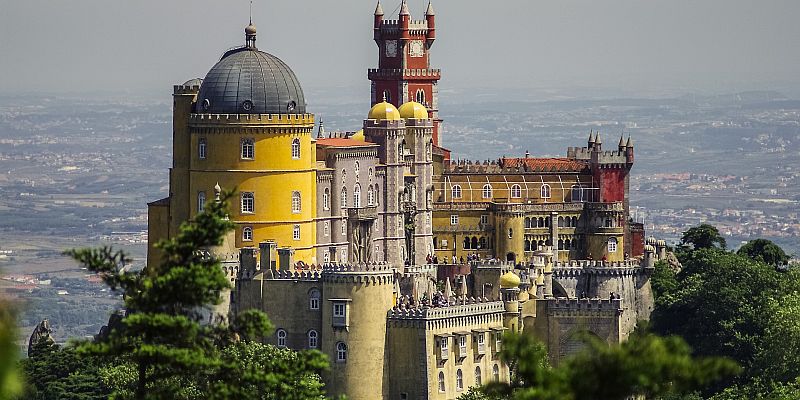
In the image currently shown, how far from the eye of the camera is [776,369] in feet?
417

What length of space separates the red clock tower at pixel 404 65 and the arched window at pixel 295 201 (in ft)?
105

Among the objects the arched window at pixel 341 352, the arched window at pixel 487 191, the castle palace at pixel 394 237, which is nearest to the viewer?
the arched window at pixel 341 352

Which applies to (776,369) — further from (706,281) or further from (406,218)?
(406,218)

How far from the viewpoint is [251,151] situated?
128125 mm

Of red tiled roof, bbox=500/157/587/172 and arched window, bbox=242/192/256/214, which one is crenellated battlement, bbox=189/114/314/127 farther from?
red tiled roof, bbox=500/157/587/172

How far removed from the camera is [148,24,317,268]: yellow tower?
128 meters

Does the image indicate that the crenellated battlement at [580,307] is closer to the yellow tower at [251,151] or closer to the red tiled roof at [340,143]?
the yellow tower at [251,151]

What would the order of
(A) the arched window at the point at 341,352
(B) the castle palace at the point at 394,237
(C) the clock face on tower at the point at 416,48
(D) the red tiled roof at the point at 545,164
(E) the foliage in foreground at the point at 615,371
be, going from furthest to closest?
1. (C) the clock face on tower at the point at 416,48
2. (D) the red tiled roof at the point at 545,164
3. (B) the castle palace at the point at 394,237
4. (A) the arched window at the point at 341,352
5. (E) the foliage in foreground at the point at 615,371

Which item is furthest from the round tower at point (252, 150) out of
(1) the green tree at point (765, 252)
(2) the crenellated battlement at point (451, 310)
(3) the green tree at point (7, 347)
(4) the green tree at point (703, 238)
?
(3) the green tree at point (7, 347)

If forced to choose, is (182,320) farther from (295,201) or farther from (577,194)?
(577,194)

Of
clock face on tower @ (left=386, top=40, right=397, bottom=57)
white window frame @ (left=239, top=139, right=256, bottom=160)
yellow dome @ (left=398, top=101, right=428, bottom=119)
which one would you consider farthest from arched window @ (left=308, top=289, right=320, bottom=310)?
clock face on tower @ (left=386, top=40, right=397, bottom=57)

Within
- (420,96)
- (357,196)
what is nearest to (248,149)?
(357,196)

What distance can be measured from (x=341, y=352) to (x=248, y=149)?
49.6ft

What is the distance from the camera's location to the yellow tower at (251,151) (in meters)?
128
